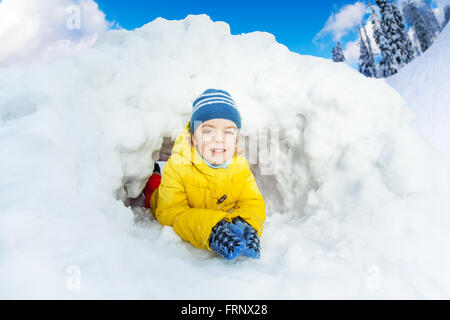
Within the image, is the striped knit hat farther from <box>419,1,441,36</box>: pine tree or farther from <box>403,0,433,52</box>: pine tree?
<box>419,1,441,36</box>: pine tree

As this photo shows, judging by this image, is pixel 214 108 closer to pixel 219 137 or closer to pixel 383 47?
pixel 219 137

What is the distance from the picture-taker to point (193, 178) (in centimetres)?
236

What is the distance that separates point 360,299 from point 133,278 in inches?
39.1

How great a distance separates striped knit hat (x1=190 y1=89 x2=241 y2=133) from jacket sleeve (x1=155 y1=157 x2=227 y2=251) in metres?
0.47

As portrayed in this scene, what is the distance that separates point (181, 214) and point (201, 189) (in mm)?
355

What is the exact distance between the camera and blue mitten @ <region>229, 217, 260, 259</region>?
1.66m

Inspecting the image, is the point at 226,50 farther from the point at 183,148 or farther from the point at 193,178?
the point at 193,178

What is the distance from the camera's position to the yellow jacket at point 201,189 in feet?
7.36

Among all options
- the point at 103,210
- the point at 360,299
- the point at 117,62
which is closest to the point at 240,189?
the point at 103,210

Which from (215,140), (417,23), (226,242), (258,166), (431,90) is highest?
(417,23)

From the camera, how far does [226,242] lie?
64.8 inches

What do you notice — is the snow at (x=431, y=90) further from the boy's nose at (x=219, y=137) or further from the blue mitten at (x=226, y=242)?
the blue mitten at (x=226, y=242)

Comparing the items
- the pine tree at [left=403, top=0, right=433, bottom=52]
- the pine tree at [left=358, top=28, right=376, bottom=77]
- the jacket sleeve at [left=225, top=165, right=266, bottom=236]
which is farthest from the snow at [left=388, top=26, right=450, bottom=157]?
the pine tree at [left=403, top=0, right=433, bottom=52]

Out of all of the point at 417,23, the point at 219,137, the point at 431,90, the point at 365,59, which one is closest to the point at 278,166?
the point at 219,137
